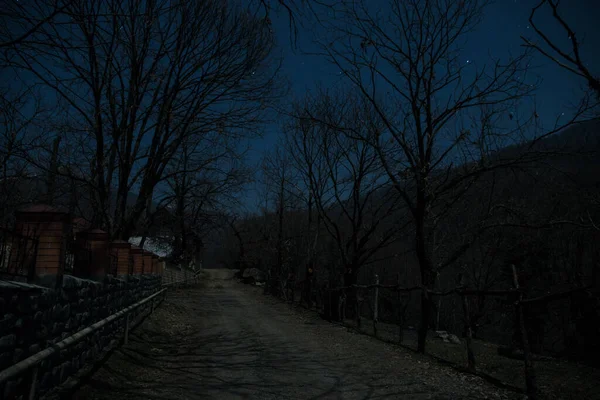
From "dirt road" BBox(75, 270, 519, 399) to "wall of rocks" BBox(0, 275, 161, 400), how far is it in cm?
42

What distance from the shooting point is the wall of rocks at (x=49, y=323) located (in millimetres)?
3851

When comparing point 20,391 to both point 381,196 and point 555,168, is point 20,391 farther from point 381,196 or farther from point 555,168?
point 381,196

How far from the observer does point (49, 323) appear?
484 centimetres

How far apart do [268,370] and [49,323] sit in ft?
12.1

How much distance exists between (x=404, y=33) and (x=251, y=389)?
888 cm

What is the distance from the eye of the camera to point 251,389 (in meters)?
6.22

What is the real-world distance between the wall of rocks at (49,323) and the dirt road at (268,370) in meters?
0.42

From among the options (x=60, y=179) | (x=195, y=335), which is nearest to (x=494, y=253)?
(x=195, y=335)

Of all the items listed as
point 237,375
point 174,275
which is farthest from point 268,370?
point 174,275

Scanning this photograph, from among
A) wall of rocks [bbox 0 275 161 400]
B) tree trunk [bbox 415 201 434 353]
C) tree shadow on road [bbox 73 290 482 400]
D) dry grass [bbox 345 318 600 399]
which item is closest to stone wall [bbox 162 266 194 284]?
tree shadow on road [bbox 73 290 482 400]

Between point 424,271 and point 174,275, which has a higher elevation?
point 424,271

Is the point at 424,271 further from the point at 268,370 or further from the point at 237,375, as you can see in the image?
the point at 237,375

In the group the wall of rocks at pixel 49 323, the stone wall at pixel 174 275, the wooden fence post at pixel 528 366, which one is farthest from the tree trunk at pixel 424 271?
the stone wall at pixel 174 275

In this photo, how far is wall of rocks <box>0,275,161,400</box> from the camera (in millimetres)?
3851
